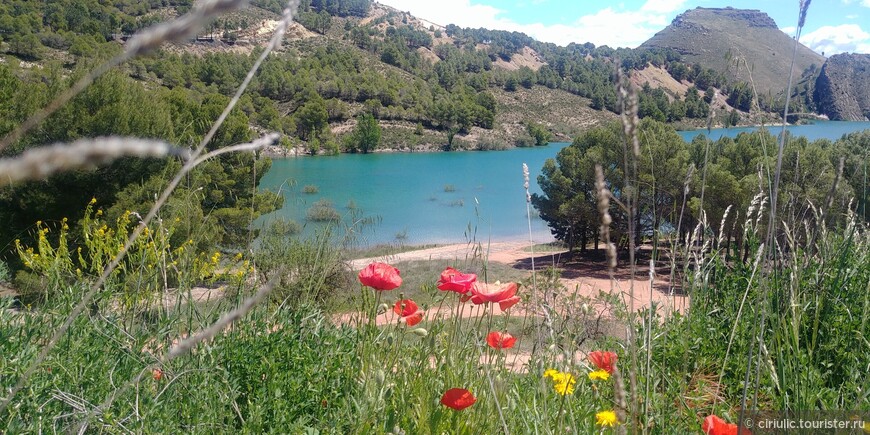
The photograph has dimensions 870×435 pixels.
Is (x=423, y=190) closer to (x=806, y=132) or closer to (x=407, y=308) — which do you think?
(x=806, y=132)

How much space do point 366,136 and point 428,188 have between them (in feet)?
71.0

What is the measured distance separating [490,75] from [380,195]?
59.1 meters

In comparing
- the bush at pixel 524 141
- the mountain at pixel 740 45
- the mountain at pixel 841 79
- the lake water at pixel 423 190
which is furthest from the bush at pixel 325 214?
the bush at pixel 524 141

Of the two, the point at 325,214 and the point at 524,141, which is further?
the point at 524,141

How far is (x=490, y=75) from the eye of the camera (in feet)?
283

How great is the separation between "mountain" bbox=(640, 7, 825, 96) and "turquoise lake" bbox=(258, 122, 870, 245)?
14.5 feet

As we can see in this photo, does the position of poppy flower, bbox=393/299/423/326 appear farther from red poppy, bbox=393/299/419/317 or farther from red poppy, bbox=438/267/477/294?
red poppy, bbox=438/267/477/294

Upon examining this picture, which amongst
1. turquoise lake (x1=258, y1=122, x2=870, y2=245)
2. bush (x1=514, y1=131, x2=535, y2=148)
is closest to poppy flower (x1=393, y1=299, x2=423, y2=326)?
turquoise lake (x1=258, y1=122, x2=870, y2=245)

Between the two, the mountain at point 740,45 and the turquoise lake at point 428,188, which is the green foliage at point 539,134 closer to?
the turquoise lake at point 428,188

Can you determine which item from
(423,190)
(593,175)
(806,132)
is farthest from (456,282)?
(806,132)

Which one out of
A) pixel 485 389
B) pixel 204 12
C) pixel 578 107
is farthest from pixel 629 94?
pixel 578 107

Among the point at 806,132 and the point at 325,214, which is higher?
the point at 806,132

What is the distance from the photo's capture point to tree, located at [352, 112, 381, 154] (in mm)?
54781

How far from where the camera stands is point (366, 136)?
54.8 metres
